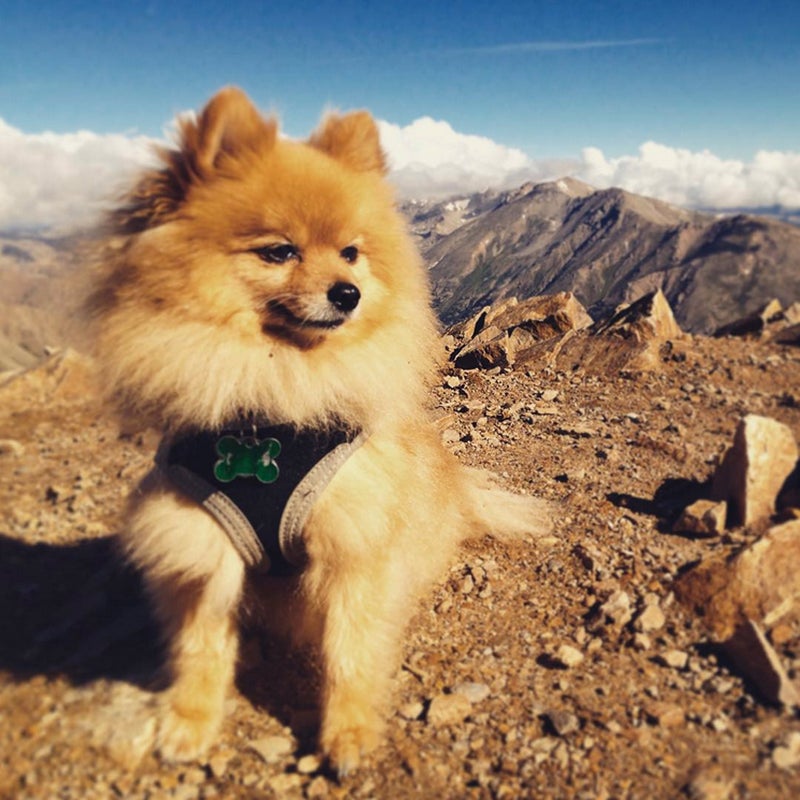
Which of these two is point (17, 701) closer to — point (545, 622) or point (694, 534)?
point (545, 622)

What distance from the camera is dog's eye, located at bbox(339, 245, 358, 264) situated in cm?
322

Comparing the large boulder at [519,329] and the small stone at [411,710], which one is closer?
the small stone at [411,710]

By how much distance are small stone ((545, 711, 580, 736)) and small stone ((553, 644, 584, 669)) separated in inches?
11.0

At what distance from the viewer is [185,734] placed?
2.91 metres

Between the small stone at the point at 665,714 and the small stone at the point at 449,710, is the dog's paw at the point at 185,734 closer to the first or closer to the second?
the small stone at the point at 449,710

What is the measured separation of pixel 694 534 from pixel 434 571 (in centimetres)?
178

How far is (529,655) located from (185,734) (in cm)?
190

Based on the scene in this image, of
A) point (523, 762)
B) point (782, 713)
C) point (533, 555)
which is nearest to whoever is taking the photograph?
point (782, 713)

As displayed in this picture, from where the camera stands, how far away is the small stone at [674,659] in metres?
2.53

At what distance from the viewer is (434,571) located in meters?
3.90

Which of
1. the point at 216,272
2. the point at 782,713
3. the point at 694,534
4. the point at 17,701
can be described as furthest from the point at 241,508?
the point at 782,713

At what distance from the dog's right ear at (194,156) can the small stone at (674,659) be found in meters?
3.30

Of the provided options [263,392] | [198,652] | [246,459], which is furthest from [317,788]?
[263,392]

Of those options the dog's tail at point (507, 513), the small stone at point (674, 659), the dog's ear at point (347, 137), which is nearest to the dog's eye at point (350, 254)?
the dog's ear at point (347, 137)
